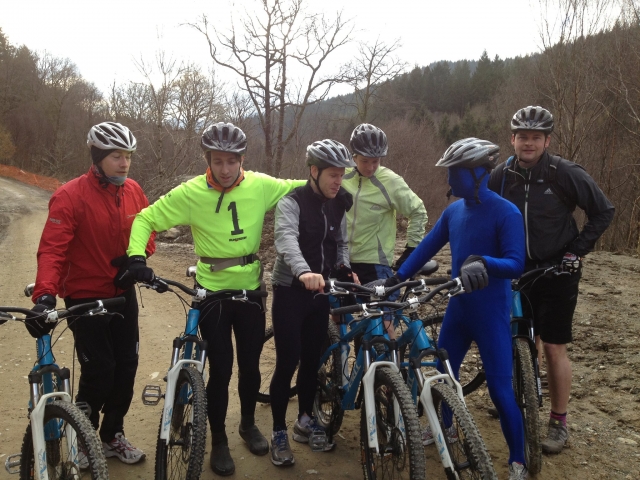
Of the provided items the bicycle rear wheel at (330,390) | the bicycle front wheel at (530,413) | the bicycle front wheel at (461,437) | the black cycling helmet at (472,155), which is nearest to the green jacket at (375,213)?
the bicycle rear wheel at (330,390)

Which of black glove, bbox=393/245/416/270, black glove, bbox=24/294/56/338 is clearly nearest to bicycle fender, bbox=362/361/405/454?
black glove, bbox=393/245/416/270

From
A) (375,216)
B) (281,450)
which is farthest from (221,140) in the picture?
(281,450)

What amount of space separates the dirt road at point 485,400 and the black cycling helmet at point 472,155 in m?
2.05

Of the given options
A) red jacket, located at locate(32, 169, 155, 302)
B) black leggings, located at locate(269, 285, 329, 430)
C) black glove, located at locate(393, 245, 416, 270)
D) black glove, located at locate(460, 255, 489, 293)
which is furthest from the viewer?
black glove, located at locate(393, 245, 416, 270)

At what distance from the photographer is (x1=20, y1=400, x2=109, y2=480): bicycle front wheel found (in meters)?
2.44

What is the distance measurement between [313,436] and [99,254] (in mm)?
Answer: 1994

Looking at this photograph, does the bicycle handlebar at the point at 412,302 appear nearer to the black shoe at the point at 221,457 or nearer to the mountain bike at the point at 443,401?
the mountain bike at the point at 443,401

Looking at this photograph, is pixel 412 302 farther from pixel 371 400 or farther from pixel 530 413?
pixel 530 413

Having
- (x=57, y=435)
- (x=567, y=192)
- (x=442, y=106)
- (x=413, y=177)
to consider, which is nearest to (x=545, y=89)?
(x=413, y=177)

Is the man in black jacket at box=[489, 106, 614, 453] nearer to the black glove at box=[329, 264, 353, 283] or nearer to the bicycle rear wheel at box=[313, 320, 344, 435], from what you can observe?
the black glove at box=[329, 264, 353, 283]

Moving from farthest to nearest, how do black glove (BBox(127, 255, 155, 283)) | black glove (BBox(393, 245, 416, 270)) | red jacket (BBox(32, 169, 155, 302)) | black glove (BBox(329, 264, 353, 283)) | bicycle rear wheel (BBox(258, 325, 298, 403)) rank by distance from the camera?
bicycle rear wheel (BBox(258, 325, 298, 403))
black glove (BBox(393, 245, 416, 270))
black glove (BBox(329, 264, 353, 283))
red jacket (BBox(32, 169, 155, 302))
black glove (BBox(127, 255, 155, 283))

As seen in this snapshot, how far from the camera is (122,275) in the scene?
118 inches

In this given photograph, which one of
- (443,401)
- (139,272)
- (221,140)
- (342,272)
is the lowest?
(443,401)

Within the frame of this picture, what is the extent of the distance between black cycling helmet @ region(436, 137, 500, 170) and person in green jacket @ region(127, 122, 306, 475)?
1.31m
